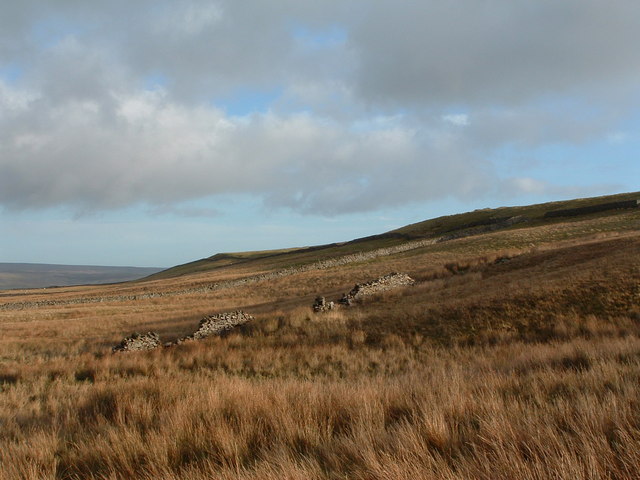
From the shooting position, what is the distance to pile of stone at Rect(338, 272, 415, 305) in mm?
20594

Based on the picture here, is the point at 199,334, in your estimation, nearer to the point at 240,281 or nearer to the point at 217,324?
the point at 217,324

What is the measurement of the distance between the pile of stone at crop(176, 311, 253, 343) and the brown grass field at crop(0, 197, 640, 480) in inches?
61.6

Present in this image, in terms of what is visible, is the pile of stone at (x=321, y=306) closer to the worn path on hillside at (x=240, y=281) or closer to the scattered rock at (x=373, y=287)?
the scattered rock at (x=373, y=287)

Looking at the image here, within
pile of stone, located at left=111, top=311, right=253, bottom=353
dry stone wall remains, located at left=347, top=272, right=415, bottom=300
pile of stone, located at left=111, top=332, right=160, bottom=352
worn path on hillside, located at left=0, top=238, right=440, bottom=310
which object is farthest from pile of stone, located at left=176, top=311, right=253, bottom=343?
worn path on hillside, located at left=0, top=238, right=440, bottom=310

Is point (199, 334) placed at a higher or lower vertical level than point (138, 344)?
lower

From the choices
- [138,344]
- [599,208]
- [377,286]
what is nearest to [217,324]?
[138,344]

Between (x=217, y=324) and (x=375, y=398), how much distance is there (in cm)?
1409

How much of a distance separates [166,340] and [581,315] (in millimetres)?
15669

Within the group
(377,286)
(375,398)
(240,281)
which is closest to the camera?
(375,398)

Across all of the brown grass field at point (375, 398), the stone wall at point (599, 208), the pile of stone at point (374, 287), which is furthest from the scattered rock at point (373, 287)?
the stone wall at point (599, 208)

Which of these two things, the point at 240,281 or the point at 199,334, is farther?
the point at 240,281

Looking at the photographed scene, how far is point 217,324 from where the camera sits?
57.7 ft

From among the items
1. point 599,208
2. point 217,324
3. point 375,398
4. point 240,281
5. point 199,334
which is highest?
point 599,208

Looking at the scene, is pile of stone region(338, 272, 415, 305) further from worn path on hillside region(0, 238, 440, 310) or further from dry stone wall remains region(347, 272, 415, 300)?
worn path on hillside region(0, 238, 440, 310)
